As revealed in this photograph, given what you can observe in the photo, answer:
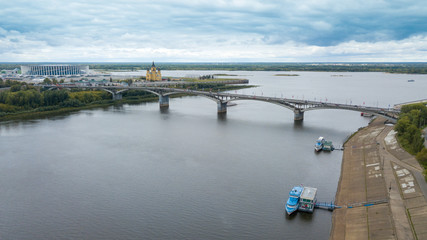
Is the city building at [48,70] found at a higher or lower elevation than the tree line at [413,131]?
higher

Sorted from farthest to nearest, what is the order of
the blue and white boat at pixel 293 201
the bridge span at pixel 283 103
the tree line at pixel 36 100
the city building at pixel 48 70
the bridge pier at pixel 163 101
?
the city building at pixel 48 70 < the bridge pier at pixel 163 101 < the tree line at pixel 36 100 < the bridge span at pixel 283 103 < the blue and white boat at pixel 293 201

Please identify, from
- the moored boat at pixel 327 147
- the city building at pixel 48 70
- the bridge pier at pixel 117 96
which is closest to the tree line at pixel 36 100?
the bridge pier at pixel 117 96

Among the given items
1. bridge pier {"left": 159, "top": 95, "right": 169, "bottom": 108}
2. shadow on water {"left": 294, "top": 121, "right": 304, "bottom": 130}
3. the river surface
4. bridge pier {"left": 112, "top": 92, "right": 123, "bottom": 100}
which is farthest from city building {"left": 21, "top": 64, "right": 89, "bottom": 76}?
shadow on water {"left": 294, "top": 121, "right": 304, "bottom": 130}

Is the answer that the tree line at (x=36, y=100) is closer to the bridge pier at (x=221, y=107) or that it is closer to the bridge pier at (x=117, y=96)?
the bridge pier at (x=117, y=96)

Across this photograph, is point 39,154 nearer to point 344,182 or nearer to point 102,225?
point 102,225

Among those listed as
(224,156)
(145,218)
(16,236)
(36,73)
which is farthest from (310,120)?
(36,73)

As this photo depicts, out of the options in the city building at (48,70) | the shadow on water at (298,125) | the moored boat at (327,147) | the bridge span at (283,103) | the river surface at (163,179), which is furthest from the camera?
the city building at (48,70)

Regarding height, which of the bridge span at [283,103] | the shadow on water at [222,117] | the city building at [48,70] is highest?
the city building at [48,70]
